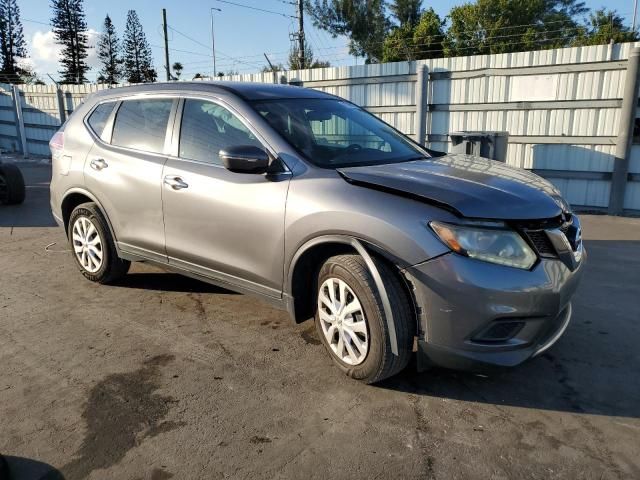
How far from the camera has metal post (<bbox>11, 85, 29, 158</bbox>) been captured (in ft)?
60.0

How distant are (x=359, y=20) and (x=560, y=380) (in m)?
53.4

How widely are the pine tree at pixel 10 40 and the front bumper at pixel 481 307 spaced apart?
50.6 meters

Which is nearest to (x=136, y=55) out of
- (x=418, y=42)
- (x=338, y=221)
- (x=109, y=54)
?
(x=109, y=54)

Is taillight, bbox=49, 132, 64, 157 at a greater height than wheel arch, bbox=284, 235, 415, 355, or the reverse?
taillight, bbox=49, 132, 64, 157

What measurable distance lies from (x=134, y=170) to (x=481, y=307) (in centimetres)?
285

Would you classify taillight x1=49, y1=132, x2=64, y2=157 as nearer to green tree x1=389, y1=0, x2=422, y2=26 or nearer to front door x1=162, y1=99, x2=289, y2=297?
front door x1=162, y1=99, x2=289, y2=297

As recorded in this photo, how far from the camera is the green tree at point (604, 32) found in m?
39.3

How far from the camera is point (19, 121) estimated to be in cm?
1870

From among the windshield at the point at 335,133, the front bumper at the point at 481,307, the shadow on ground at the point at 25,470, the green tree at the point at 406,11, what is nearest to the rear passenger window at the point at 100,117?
the windshield at the point at 335,133

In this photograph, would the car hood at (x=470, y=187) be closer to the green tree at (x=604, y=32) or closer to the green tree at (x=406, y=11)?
the green tree at (x=604, y=32)

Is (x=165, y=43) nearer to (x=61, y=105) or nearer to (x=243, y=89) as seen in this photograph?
(x=61, y=105)

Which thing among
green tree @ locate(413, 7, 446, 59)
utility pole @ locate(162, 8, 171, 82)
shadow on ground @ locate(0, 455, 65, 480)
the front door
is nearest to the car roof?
the front door

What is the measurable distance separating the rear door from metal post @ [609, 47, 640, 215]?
6.74 m

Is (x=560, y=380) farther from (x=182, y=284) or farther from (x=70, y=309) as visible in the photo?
(x=70, y=309)
